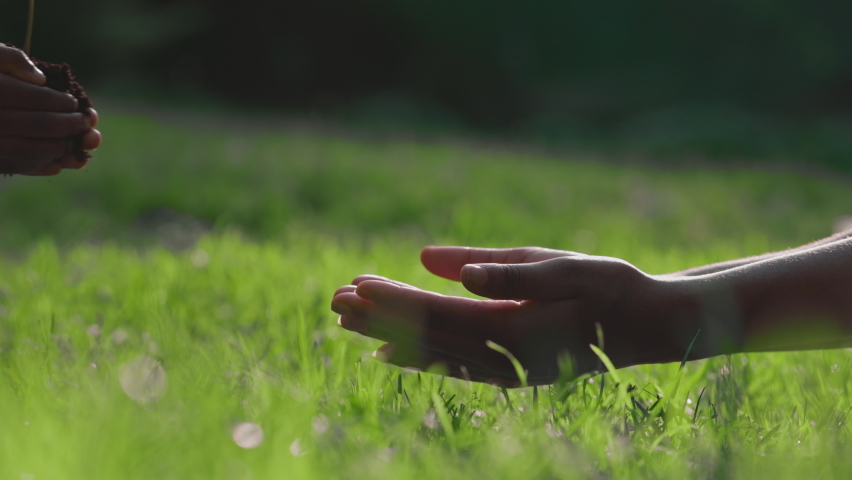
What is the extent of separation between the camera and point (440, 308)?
151cm

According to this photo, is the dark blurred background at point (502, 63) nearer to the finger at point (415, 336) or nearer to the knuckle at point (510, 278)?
the finger at point (415, 336)

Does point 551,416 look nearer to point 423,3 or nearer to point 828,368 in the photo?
point 828,368

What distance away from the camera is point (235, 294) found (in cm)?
279

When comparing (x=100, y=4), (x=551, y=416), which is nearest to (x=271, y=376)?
(x=551, y=416)

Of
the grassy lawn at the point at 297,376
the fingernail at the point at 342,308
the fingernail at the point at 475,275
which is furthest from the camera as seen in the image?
the fingernail at the point at 342,308

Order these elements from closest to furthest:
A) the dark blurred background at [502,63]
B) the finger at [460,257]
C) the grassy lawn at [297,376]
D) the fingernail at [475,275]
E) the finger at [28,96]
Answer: the grassy lawn at [297,376]
the fingernail at [475,275]
the finger at [28,96]
the finger at [460,257]
the dark blurred background at [502,63]

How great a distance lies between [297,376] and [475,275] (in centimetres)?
65

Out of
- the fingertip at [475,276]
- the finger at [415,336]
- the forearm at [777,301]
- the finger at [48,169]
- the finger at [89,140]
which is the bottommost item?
the finger at [48,169]

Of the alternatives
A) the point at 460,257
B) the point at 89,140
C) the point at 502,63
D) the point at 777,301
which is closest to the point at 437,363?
the point at 460,257

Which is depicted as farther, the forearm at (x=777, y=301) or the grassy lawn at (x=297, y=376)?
the forearm at (x=777, y=301)

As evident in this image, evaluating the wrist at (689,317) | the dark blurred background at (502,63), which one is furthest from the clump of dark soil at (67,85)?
the dark blurred background at (502,63)

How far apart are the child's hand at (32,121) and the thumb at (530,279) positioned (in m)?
1.18

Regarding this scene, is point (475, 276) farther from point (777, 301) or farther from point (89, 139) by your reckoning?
point (89, 139)

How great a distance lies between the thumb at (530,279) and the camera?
1.44 metres
